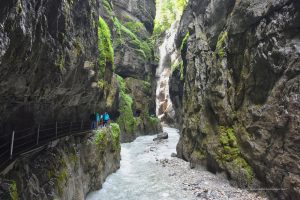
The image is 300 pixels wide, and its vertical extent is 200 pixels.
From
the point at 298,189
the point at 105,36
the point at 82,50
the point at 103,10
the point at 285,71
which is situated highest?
the point at 103,10

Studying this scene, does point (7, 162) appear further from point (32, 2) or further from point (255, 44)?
point (255, 44)

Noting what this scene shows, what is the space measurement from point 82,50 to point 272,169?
12.4 m

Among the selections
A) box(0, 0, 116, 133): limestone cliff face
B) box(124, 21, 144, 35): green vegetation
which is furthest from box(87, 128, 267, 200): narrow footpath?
box(124, 21, 144, 35): green vegetation

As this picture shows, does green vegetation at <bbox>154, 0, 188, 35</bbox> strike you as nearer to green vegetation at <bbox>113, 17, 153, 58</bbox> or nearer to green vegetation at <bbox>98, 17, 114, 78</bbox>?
green vegetation at <bbox>113, 17, 153, 58</bbox>

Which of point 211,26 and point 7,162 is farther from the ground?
point 211,26

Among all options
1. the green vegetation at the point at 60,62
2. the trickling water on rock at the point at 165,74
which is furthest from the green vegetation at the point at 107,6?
the green vegetation at the point at 60,62

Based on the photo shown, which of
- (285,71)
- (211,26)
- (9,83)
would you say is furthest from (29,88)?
(211,26)

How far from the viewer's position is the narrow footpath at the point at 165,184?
619 inches

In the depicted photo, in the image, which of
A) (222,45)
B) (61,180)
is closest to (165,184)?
(61,180)

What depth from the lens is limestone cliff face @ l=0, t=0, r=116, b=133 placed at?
7.23 meters

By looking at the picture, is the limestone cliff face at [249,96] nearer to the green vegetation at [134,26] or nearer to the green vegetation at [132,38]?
the green vegetation at [132,38]

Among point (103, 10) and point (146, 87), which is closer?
point (103, 10)

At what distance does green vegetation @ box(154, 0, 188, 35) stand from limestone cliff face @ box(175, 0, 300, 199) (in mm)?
49637

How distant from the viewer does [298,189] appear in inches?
478
